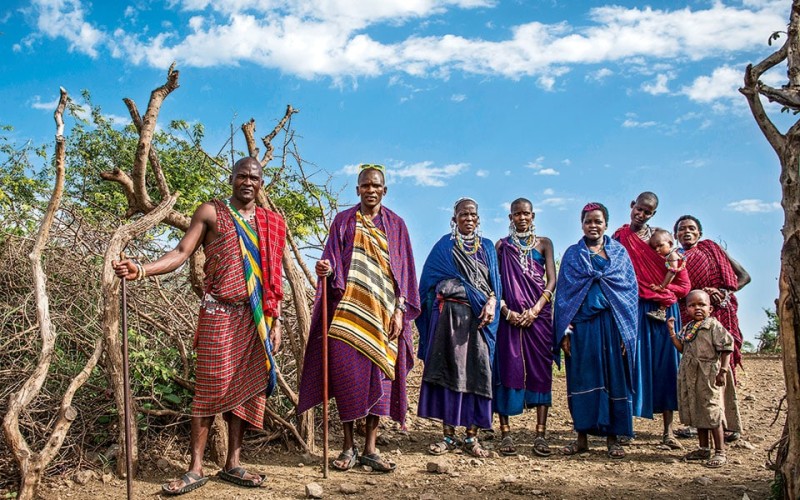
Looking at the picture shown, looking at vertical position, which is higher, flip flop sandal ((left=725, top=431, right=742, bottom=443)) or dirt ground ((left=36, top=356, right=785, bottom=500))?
flip flop sandal ((left=725, top=431, right=742, bottom=443))

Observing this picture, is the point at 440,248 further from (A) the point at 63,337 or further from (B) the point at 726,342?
(A) the point at 63,337

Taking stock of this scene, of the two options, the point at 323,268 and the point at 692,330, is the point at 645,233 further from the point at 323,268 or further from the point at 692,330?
the point at 323,268

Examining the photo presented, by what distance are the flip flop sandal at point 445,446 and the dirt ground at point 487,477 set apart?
0.35 feet

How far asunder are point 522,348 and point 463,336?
64 centimetres

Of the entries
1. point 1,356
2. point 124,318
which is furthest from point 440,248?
point 1,356

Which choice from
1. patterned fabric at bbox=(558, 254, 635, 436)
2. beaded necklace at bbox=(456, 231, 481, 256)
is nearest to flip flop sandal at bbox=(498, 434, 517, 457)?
patterned fabric at bbox=(558, 254, 635, 436)

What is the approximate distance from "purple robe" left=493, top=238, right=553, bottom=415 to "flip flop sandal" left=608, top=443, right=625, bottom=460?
65 cm

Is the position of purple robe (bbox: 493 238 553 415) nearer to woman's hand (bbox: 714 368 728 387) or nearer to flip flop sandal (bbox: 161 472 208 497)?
woman's hand (bbox: 714 368 728 387)

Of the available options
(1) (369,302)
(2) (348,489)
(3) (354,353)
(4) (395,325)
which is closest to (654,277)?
(4) (395,325)

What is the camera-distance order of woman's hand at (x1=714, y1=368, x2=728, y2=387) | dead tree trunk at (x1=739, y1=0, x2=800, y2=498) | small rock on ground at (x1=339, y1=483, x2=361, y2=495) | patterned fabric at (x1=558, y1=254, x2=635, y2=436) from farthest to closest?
1. patterned fabric at (x1=558, y1=254, x2=635, y2=436)
2. woman's hand at (x1=714, y1=368, x2=728, y2=387)
3. small rock on ground at (x1=339, y1=483, x2=361, y2=495)
4. dead tree trunk at (x1=739, y1=0, x2=800, y2=498)

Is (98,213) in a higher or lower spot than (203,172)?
lower

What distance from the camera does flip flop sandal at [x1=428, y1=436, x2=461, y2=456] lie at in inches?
240

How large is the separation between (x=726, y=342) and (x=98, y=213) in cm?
592

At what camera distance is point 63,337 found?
19.9 feet
